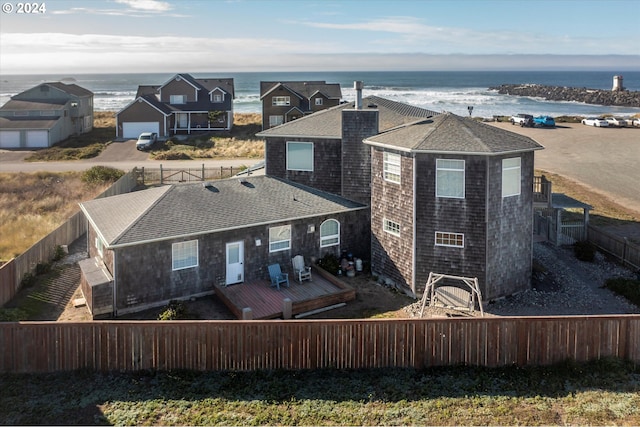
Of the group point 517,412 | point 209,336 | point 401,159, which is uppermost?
point 401,159

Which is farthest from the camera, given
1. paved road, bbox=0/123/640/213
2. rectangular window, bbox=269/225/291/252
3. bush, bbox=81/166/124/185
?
paved road, bbox=0/123/640/213

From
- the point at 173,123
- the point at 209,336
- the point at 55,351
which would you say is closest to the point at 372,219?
the point at 209,336

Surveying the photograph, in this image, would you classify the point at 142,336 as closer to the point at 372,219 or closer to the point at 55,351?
the point at 55,351

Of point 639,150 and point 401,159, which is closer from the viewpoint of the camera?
point 401,159

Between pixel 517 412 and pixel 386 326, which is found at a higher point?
pixel 386 326

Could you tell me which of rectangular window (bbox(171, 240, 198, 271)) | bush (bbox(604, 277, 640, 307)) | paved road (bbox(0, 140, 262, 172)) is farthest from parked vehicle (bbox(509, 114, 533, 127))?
rectangular window (bbox(171, 240, 198, 271))

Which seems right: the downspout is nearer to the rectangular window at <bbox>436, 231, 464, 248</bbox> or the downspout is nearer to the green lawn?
the rectangular window at <bbox>436, 231, 464, 248</bbox>

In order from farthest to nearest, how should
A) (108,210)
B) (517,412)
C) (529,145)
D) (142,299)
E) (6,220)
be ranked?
1. (6,220)
2. (108,210)
3. (529,145)
4. (142,299)
5. (517,412)
